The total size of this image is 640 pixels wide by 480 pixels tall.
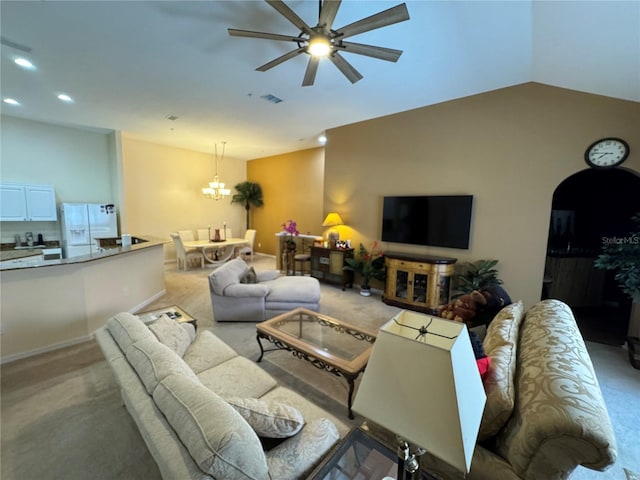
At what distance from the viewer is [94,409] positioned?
2.02 m

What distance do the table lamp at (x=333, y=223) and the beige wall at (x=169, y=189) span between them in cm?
379

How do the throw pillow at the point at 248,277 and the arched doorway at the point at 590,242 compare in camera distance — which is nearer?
the arched doorway at the point at 590,242

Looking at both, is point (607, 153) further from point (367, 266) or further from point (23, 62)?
point (23, 62)

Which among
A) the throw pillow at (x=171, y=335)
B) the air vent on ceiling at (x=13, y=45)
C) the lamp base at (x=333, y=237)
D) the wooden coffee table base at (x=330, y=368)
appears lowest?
the wooden coffee table base at (x=330, y=368)

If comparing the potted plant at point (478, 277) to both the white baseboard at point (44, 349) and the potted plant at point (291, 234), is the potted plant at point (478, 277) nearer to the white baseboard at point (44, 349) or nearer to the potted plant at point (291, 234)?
the potted plant at point (291, 234)

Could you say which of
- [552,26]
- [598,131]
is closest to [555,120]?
[598,131]

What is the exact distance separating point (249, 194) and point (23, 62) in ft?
18.1

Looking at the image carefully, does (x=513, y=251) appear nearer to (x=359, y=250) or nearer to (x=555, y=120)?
(x=555, y=120)

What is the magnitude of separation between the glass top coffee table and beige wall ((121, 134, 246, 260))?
5.16 meters

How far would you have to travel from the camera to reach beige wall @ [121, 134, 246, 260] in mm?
6336

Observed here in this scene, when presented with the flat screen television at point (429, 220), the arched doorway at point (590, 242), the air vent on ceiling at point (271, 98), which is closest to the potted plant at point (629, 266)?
the arched doorway at point (590, 242)

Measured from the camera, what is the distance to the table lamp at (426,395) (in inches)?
26.2

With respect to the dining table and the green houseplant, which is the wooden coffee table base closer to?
the dining table

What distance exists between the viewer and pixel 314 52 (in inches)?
89.4
